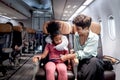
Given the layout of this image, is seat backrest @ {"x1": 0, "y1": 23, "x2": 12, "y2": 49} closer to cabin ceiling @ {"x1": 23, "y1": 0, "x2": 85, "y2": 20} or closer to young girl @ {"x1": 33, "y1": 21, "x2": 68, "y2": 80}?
cabin ceiling @ {"x1": 23, "y1": 0, "x2": 85, "y2": 20}

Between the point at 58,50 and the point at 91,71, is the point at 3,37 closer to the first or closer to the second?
the point at 58,50

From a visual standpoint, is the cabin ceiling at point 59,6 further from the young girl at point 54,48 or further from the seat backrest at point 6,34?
the young girl at point 54,48

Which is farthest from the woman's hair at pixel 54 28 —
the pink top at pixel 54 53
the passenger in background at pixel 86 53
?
the passenger in background at pixel 86 53

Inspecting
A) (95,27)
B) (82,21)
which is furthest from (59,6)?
(82,21)

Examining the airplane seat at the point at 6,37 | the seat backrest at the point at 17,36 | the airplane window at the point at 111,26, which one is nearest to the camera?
the airplane window at the point at 111,26

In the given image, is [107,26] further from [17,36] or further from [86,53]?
[17,36]

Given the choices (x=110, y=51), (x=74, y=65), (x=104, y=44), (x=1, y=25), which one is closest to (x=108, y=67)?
(x=74, y=65)

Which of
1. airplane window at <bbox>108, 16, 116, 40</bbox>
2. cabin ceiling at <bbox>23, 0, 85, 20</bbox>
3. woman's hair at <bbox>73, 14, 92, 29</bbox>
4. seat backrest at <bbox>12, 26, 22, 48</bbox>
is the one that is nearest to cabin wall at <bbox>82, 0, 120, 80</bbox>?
airplane window at <bbox>108, 16, 116, 40</bbox>

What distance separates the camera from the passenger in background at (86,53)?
2.75 metres

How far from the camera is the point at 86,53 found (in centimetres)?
292

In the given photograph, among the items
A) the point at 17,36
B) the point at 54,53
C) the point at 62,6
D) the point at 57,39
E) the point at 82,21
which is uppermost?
the point at 62,6

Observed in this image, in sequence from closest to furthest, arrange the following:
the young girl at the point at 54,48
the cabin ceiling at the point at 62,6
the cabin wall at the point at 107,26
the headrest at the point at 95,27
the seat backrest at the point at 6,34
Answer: the young girl at the point at 54,48 < the headrest at the point at 95,27 < the cabin wall at the point at 107,26 < the seat backrest at the point at 6,34 < the cabin ceiling at the point at 62,6

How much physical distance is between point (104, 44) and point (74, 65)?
2.67 m

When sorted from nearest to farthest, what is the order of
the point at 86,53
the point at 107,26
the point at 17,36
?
1. the point at 86,53
2. the point at 107,26
3. the point at 17,36
